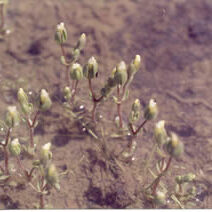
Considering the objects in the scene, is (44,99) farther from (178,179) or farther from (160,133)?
(178,179)

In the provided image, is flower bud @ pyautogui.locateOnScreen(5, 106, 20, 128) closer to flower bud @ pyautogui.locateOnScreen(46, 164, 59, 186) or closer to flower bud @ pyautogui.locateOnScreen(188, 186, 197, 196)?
flower bud @ pyautogui.locateOnScreen(46, 164, 59, 186)

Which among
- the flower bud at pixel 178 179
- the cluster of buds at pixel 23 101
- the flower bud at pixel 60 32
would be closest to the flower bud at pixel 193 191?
the flower bud at pixel 178 179

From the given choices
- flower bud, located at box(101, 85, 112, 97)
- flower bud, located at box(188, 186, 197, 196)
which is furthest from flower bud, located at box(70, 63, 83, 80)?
flower bud, located at box(188, 186, 197, 196)

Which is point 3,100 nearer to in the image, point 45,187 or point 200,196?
point 45,187

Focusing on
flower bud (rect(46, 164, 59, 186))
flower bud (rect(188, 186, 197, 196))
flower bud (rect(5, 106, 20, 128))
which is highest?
flower bud (rect(5, 106, 20, 128))

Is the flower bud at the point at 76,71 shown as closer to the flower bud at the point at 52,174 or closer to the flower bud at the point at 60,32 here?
the flower bud at the point at 60,32

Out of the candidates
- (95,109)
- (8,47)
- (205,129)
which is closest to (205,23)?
(205,129)
